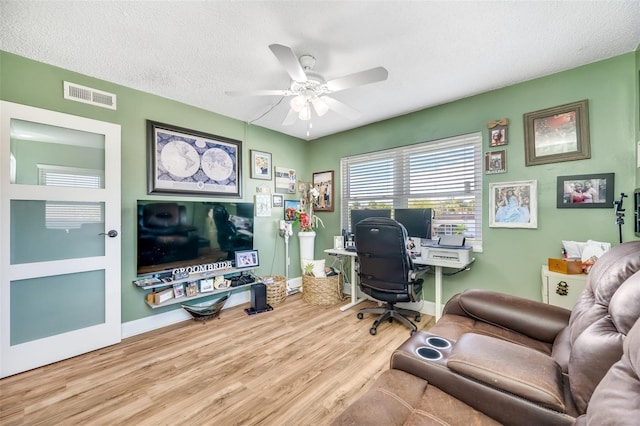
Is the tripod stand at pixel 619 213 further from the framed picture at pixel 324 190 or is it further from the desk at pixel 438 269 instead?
the framed picture at pixel 324 190

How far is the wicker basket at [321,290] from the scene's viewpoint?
329 cm

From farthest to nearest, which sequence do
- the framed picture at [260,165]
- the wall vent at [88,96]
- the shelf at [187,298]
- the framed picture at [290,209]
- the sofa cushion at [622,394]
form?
the framed picture at [290,209], the framed picture at [260,165], the shelf at [187,298], the wall vent at [88,96], the sofa cushion at [622,394]

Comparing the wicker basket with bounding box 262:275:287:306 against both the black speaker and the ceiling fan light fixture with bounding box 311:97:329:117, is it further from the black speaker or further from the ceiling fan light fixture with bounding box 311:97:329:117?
the ceiling fan light fixture with bounding box 311:97:329:117

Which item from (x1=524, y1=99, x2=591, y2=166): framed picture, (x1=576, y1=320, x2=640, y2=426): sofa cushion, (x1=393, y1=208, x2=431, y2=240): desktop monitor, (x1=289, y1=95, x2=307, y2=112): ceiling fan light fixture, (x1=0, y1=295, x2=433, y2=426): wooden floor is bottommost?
(x1=0, y1=295, x2=433, y2=426): wooden floor

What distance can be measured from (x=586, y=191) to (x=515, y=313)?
1422mm

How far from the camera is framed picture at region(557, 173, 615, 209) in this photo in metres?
2.01

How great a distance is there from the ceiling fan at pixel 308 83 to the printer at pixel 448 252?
5.12ft

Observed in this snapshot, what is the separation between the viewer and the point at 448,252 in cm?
253

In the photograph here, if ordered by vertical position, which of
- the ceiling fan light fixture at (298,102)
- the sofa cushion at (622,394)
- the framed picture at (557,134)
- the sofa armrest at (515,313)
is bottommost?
the sofa armrest at (515,313)

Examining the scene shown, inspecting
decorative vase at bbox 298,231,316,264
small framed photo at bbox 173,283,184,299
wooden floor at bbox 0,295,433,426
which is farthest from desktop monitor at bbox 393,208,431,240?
small framed photo at bbox 173,283,184,299

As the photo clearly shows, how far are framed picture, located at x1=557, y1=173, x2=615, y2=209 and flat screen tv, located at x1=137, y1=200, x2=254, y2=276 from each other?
10.5 ft

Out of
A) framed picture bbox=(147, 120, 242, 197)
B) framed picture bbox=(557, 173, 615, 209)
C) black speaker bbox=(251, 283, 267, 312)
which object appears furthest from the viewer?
black speaker bbox=(251, 283, 267, 312)

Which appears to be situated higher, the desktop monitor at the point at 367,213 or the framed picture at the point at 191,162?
the framed picture at the point at 191,162

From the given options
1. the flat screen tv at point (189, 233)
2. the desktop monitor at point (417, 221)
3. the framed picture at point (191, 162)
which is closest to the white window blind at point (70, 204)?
the flat screen tv at point (189, 233)
